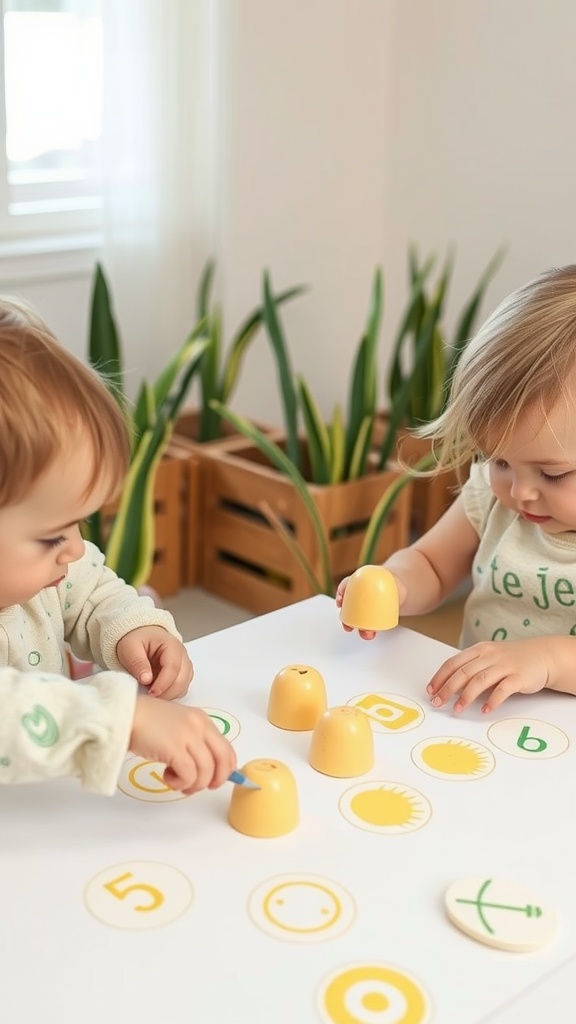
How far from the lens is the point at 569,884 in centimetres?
73

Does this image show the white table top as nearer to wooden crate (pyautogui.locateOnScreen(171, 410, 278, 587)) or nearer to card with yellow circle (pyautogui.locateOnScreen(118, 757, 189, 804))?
card with yellow circle (pyautogui.locateOnScreen(118, 757, 189, 804))

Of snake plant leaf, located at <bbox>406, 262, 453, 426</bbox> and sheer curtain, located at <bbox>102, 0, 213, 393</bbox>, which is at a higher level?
sheer curtain, located at <bbox>102, 0, 213, 393</bbox>

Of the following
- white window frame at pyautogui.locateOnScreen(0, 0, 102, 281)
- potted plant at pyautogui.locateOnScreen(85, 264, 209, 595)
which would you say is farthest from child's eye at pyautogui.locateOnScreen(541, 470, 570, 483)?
white window frame at pyautogui.locateOnScreen(0, 0, 102, 281)

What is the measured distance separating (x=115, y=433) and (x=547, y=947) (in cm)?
43

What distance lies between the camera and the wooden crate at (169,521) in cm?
221

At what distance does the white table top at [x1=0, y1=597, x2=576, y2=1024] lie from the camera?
2.03 feet

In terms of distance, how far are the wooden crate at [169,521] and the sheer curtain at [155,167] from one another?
0.67 feet

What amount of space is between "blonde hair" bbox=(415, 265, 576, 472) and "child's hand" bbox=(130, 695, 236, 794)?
1.31 ft

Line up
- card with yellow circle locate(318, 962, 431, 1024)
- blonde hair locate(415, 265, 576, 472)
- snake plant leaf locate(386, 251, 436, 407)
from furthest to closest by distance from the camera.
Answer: snake plant leaf locate(386, 251, 436, 407) < blonde hair locate(415, 265, 576, 472) < card with yellow circle locate(318, 962, 431, 1024)

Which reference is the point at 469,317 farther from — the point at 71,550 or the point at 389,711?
the point at 71,550

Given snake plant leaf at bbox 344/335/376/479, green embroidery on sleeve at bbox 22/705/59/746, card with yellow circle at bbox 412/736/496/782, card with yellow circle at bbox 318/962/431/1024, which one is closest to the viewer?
card with yellow circle at bbox 318/962/431/1024

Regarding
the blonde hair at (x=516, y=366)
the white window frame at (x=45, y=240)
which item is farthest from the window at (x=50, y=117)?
the blonde hair at (x=516, y=366)

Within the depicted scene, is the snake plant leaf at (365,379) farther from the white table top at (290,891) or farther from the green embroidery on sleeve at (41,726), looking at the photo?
the green embroidery on sleeve at (41,726)

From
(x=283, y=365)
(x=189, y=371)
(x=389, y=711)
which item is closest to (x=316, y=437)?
(x=283, y=365)
